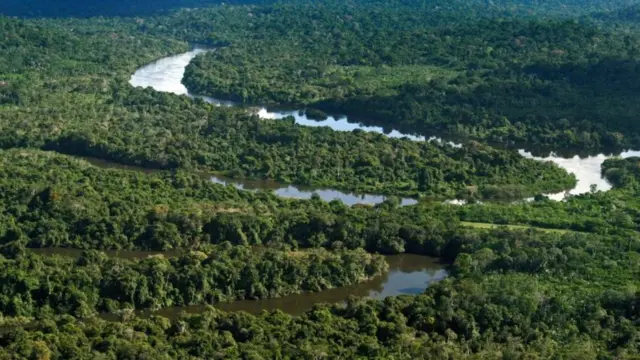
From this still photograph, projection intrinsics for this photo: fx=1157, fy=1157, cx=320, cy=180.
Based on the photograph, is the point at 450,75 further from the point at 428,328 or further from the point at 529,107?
the point at 428,328

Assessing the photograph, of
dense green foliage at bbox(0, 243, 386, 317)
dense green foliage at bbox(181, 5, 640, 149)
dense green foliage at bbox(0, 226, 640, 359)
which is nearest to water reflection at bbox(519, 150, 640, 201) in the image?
dense green foliage at bbox(181, 5, 640, 149)

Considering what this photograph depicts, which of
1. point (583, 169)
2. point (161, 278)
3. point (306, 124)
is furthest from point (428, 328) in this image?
point (306, 124)

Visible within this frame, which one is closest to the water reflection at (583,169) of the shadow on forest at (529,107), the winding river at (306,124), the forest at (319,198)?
the winding river at (306,124)

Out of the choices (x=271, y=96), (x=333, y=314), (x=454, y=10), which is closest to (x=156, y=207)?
(x=333, y=314)

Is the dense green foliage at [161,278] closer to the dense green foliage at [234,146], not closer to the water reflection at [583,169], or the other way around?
the dense green foliage at [234,146]

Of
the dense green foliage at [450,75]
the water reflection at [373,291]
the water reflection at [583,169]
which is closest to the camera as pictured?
the water reflection at [373,291]

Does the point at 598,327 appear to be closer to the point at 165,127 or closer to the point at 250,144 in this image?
the point at 250,144
